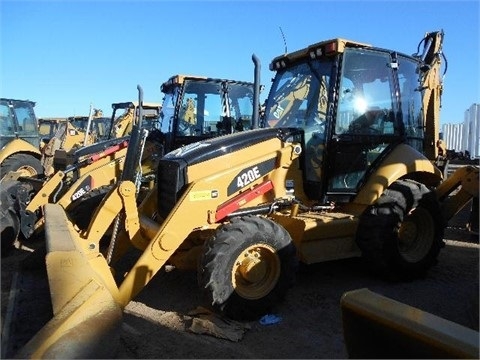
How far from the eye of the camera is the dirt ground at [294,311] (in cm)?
338

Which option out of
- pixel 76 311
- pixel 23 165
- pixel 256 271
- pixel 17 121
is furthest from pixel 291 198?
pixel 17 121

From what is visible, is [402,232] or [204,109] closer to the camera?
[402,232]

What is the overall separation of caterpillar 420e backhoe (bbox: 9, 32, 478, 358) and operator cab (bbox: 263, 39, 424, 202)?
0.04 feet

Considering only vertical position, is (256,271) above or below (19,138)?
below

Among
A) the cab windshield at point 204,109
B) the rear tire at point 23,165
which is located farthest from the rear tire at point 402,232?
the rear tire at point 23,165

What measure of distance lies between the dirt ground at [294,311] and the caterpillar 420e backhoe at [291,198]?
0.25 m

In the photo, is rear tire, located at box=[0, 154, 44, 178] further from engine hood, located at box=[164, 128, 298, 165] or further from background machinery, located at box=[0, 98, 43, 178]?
engine hood, located at box=[164, 128, 298, 165]

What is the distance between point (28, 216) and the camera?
6.14 meters

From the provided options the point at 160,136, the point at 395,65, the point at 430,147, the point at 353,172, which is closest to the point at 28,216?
the point at 160,136

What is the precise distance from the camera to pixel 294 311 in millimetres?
4094

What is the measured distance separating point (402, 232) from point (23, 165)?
8.57 metres

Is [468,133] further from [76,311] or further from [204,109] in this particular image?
[76,311]

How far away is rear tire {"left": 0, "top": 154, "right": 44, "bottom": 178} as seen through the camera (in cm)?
1000

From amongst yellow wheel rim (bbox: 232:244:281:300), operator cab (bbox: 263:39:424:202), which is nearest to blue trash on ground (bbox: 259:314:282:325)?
yellow wheel rim (bbox: 232:244:281:300)
